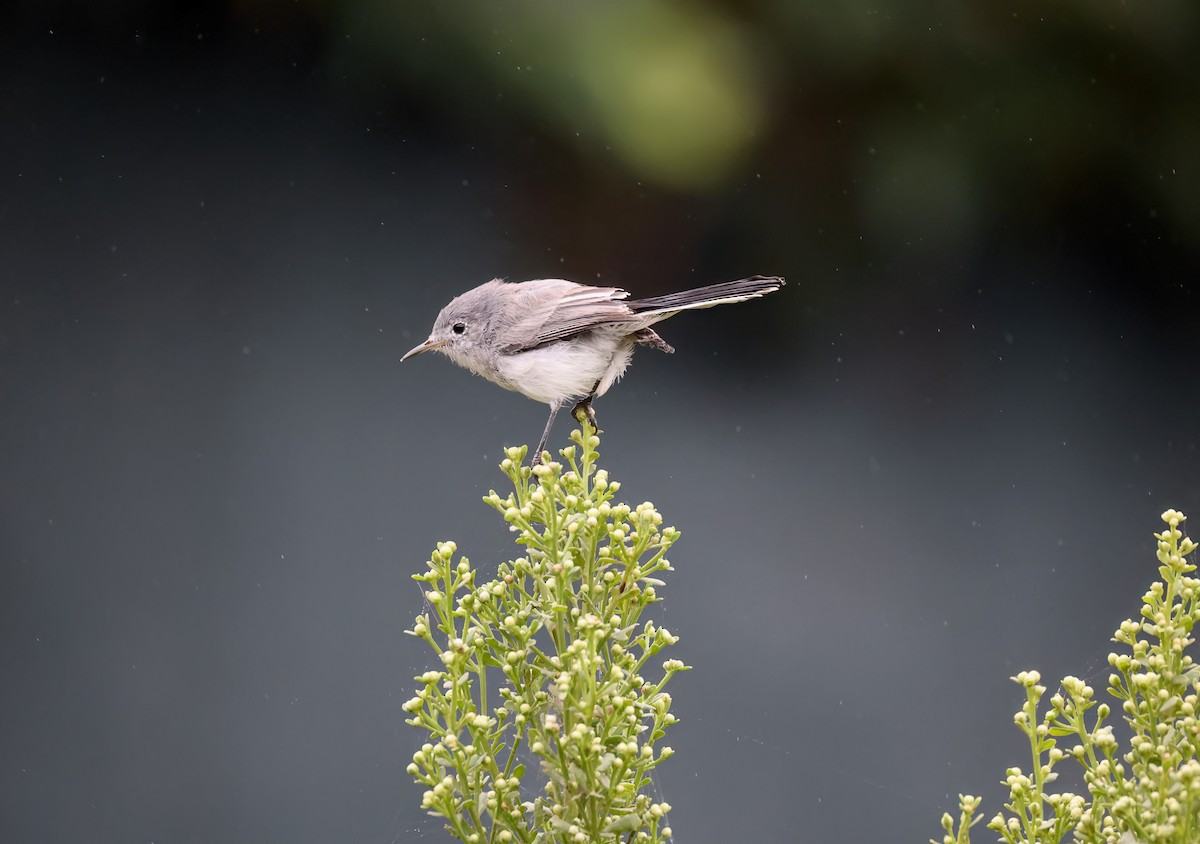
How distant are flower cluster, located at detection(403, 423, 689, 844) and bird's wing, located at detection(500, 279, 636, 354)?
0.34 meters

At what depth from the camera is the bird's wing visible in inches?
52.8

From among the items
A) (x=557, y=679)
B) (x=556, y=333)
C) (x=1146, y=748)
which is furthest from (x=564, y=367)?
(x=1146, y=748)

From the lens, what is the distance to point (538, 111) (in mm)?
2129

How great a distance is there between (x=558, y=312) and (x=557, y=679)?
60cm

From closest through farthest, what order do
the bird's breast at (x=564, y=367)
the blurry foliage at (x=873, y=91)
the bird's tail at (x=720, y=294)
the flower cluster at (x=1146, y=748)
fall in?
the flower cluster at (x=1146, y=748)
the bird's tail at (x=720, y=294)
the bird's breast at (x=564, y=367)
the blurry foliage at (x=873, y=91)

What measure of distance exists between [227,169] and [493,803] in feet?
5.35

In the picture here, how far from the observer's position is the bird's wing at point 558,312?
1.34 m

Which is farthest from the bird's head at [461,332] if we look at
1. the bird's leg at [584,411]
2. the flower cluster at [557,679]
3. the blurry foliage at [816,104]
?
the blurry foliage at [816,104]

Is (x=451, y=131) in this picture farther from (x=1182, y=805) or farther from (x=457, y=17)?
(x=1182, y=805)

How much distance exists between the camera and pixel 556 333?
4.49ft

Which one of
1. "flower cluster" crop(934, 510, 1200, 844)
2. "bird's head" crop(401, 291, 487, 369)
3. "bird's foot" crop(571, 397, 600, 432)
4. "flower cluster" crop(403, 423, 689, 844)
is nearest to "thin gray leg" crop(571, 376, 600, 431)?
"bird's foot" crop(571, 397, 600, 432)

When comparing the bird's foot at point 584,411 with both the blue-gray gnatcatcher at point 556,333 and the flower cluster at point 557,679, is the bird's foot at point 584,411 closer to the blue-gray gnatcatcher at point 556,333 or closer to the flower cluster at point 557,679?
the blue-gray gnatcatcher at point 556,333

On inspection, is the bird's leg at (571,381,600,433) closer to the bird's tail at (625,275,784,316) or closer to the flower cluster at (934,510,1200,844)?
the bird's tail at (625,275,784,316)

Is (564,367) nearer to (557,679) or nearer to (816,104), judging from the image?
(557,679)
